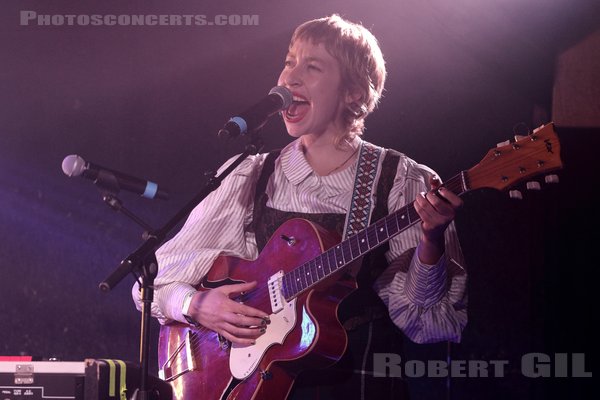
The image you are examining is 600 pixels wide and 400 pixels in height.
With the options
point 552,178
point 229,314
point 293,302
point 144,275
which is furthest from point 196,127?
point 552,178

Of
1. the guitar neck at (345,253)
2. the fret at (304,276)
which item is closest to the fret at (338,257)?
the guitar neck at (345,253)

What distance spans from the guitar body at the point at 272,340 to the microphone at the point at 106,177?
1.59ft

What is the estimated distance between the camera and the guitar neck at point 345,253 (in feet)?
8.56

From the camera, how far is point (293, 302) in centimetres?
269

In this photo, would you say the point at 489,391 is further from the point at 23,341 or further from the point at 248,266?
the point at 23,341

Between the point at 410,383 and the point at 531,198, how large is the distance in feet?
2.93

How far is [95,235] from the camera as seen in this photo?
3.67 meters

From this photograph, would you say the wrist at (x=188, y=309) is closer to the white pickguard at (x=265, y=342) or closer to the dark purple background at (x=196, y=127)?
the white pickguard at (x=265, y=342)

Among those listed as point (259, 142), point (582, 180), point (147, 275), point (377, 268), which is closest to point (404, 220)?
point (377, 268)

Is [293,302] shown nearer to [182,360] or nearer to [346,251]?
[346,251]

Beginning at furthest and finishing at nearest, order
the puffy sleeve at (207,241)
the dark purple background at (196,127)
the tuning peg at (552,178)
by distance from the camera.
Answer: the dark purple background at (196,127) → the puffy sleeve at (207,241) → the tuning peg at (552,178)

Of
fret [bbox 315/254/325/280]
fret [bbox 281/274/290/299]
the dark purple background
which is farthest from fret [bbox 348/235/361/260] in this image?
the dark purple background

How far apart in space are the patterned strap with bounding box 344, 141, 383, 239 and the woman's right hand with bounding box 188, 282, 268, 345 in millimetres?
407

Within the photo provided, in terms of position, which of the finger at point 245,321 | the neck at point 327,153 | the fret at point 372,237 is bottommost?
the finger at point 245,321
